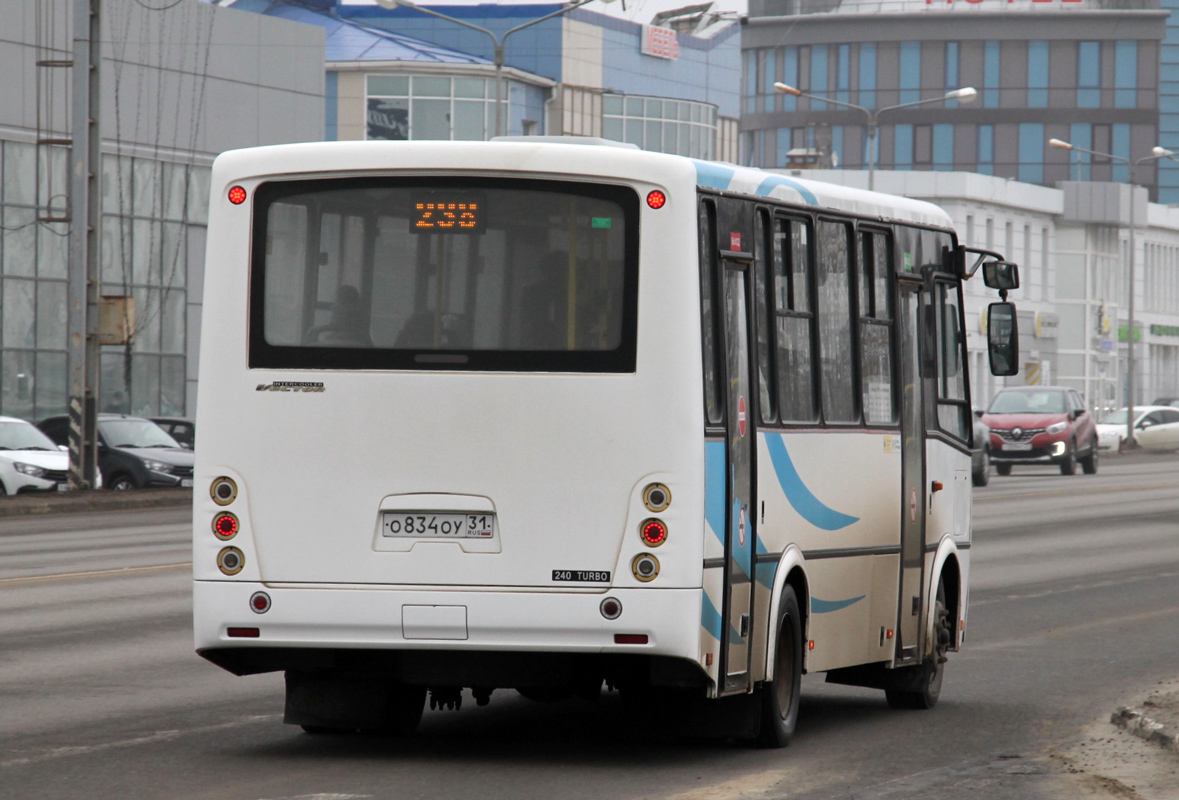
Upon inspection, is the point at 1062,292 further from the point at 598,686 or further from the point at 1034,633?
the point at 598,686

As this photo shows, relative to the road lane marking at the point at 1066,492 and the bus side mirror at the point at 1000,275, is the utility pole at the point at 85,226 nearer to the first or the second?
the road lane marking at the point at 1066,492

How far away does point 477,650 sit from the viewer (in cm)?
860

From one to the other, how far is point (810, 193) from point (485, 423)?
2.20m

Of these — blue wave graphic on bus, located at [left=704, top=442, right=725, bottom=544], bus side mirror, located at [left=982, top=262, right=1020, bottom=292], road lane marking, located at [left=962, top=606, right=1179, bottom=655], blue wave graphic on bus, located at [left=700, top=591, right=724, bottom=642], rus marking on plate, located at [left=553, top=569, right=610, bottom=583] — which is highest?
bus side mirror, located at [left=982, top=262, right=1020, bottom=292]

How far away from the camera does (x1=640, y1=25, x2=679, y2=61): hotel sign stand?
98.5 meters

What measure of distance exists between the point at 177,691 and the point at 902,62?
356 feet

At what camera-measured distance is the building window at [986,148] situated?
119m

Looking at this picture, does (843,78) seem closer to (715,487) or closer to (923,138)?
(923,138)

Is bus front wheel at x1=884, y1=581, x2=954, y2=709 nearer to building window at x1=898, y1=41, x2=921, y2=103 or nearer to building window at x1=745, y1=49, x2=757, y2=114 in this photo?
building window at x1=898, y1=41, x2=921, y2=103

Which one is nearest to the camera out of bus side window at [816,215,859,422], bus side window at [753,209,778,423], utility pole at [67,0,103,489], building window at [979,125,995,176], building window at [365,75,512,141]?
bus side window at [753,209,778,423]

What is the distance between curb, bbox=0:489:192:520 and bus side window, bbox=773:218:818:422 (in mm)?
22235

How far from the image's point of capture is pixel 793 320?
9766 millimetres

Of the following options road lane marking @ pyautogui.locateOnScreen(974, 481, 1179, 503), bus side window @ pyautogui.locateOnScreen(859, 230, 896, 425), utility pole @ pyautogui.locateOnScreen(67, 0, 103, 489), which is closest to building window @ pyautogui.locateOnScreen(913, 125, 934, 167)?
road lane marking @ pyautogui.locateOnScreen(974, 481, 1179, 503)

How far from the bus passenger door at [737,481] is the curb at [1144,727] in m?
1.98
